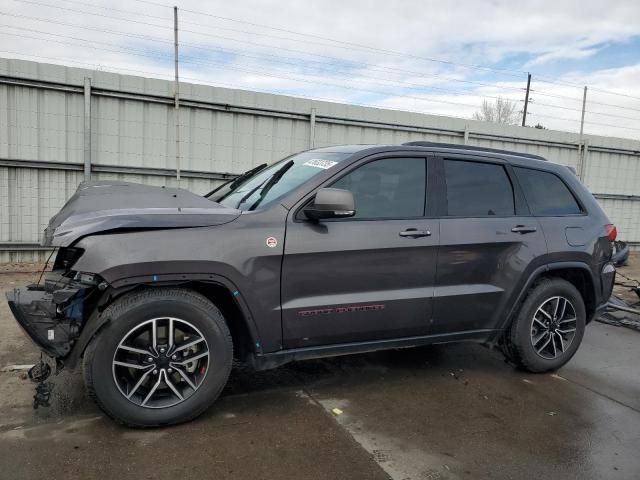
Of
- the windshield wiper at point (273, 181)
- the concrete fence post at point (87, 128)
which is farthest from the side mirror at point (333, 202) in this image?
the concrete fence post at point (87, 128)

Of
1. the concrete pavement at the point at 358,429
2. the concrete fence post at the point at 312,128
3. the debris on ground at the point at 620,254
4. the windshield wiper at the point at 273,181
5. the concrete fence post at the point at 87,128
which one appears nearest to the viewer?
the concrete pavement at the point at 358,429

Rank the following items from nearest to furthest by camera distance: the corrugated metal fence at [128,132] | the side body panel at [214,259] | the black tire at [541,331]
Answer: the side body panel at [214,259] → the black tire at [541,331] → the corrugated metal fence at [128,132]

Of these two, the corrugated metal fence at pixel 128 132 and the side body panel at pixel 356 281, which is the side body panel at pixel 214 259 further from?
the corrugated metal fence at pixel 128 132

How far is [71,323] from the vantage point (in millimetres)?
3002

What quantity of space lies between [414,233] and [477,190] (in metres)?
0.80

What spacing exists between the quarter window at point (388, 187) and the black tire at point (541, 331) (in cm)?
134

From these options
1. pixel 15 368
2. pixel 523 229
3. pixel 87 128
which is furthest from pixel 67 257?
pixel 87 128

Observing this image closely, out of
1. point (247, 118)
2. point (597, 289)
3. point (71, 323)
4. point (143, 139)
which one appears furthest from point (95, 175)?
point (597, 289)

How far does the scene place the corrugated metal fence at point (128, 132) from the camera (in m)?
7.95

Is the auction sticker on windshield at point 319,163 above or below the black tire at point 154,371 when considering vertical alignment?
above

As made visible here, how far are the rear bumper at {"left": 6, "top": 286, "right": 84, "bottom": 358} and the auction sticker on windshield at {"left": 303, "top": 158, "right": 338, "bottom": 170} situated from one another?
1796 millimetres

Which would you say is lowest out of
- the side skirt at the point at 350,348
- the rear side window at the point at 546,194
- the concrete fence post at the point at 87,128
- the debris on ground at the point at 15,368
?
the debris on ground at the point at 15,368

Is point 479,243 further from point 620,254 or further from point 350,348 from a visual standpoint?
point 620,254

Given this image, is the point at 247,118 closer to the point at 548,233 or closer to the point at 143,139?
the point at 143,139
